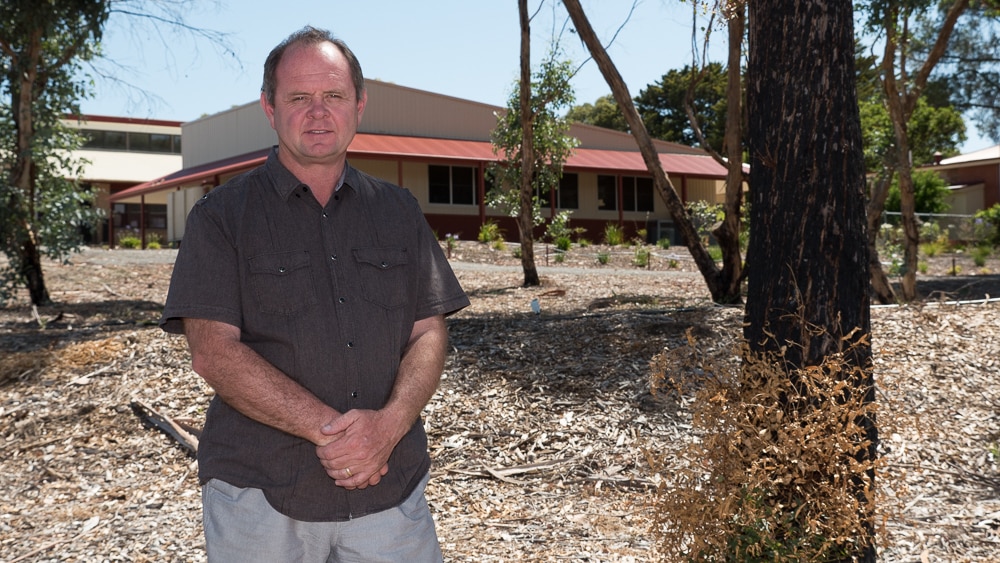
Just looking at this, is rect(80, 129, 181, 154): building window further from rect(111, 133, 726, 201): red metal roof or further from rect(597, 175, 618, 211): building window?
rect(597, 175, 618, 211): building window

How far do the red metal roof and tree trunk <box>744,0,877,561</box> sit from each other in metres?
21.3

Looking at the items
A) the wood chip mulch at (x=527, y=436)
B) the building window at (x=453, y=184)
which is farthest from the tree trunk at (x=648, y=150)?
the building window at (x=453, y=184)

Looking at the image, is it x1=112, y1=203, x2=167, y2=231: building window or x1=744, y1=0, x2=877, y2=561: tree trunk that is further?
x1=112, y1=203, x2=167, y2=231: building window

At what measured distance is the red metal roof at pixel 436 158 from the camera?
2659 cm

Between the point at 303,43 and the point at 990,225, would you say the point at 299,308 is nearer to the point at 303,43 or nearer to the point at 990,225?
the point at 303,43

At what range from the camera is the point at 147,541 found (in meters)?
4.74

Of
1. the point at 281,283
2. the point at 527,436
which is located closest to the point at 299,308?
the point at 281,283

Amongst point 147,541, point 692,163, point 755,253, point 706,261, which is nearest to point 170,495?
point 147,541

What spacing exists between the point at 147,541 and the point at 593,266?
14.6 m

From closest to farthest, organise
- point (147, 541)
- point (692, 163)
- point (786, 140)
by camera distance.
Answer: point (786, 140), point (147, 541), point (692, 163)

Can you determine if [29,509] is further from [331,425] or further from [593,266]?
[593,266]

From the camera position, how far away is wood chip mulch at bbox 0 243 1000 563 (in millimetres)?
4641

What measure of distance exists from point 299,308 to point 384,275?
237 mm

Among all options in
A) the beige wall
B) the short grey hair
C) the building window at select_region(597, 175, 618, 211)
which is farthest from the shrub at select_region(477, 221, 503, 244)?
the beige wall
